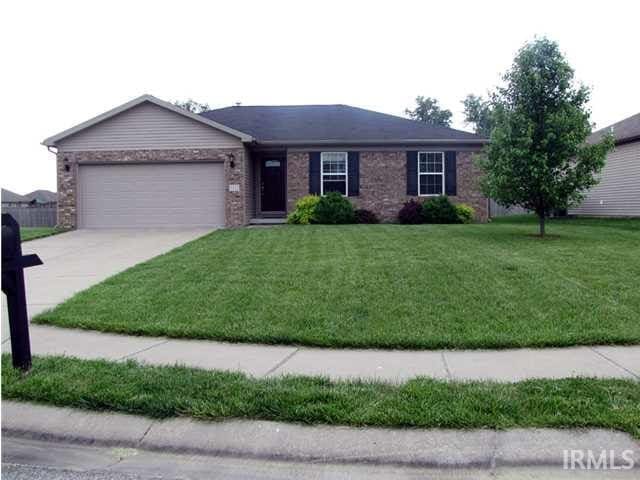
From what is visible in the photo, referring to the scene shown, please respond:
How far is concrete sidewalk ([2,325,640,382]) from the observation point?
4.89 m

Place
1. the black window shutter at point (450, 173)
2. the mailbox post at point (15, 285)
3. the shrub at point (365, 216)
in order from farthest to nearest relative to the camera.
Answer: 1. the black window shutter at point (450, 173)
2. the shrub at point (365, 216)
3. the mailbox post at point (15, 285)

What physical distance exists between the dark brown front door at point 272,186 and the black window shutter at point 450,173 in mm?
6518

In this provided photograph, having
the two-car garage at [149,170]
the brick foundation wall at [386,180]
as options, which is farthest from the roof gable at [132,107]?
the brick foundation wall at [386,180]

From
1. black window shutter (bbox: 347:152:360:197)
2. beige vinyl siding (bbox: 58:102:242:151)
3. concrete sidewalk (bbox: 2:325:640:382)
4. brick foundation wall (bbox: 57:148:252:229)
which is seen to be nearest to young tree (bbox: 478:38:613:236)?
concrete sidewalk (bbox: 2:325:640:382)

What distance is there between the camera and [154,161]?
1967 cm

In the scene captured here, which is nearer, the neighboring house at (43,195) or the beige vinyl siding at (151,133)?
the beige vinyl siding at (151,133)

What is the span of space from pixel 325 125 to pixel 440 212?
243 inches

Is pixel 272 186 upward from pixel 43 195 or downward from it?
downward

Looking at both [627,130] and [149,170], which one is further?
[627,130]

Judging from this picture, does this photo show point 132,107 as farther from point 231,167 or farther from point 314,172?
point 314,172

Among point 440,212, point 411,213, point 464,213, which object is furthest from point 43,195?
point 464,213

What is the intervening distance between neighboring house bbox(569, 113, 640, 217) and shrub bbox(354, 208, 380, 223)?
8.02 meters

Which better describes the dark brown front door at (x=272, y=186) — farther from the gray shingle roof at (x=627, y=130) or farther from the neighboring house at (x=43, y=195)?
the neighboring house at (x=43, y=195)

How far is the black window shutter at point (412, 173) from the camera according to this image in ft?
69.2
